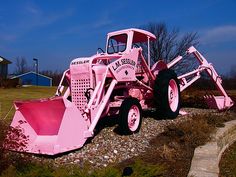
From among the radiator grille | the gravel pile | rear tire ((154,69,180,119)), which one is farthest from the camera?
rear tire ((154,69,180,119))

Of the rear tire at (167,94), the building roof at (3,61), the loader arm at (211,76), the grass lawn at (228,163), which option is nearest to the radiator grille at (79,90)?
the rear tire at (167,94)

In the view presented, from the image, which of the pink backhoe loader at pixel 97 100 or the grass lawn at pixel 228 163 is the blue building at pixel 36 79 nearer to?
the pink backhoe loader at pixel 97 100

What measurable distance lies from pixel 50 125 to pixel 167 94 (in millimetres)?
3559

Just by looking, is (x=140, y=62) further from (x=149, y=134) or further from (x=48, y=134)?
(x=48, y=134)

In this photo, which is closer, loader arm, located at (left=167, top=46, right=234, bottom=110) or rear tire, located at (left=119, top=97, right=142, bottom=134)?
rear tire, located at (left=119, top=97, right=142, bottom=134)

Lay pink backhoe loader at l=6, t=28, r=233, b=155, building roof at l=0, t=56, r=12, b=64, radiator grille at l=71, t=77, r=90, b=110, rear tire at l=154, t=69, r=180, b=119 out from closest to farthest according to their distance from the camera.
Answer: pink backhoe loader at l=6, t=28, r=233, b=155 → radiator grille at l=71, t=77, r=90, b=110 → rear tire at l=154, t=69, r=180, b=119 → building roof at l=0, t=56, r=12, b=64

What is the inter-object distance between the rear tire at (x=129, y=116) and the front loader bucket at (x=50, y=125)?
48.2 inches

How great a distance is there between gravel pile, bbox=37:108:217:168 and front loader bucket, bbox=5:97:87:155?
20 cm

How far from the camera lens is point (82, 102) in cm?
869

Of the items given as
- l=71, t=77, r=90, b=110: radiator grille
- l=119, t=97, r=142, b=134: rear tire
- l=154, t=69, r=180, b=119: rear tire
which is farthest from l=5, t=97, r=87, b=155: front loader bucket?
l=154, t=69, r=180, b=119: rear tire

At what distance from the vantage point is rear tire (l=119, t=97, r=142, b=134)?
8320 millimetres

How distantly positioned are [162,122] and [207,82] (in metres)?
10.3

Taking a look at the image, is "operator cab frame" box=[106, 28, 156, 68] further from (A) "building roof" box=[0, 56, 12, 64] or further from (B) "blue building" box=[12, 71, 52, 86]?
(B) "blue building" box=[12, 71, 52, 86]

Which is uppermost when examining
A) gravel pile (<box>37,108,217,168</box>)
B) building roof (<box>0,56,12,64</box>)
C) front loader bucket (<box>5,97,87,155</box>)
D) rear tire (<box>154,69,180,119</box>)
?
building roof (<box>0,56,12,64</box>)
